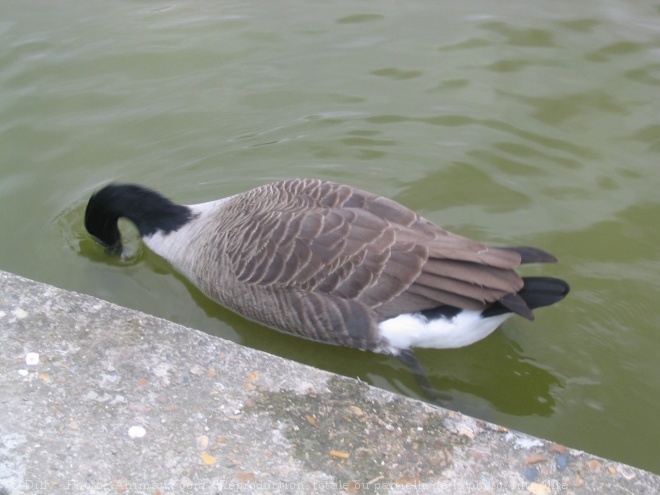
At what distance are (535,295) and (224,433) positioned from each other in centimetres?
186

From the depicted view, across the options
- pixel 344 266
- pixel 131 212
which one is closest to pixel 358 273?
pixel 344 266

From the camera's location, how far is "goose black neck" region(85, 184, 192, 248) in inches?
203

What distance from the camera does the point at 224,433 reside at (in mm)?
2900

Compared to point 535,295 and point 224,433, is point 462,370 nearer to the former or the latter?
point 535,295

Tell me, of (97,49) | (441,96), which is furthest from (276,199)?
(97,49)

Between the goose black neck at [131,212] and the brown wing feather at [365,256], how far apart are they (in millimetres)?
825

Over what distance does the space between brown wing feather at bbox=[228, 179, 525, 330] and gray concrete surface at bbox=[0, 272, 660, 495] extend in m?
1.12

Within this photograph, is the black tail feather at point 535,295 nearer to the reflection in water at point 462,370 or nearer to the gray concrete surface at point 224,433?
the reflection in water at point 462,370

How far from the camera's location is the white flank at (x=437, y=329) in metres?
4.18

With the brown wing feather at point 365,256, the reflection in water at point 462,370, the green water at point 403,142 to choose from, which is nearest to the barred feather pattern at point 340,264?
the brown wing feather at point 365,256

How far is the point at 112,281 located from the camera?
528 cm

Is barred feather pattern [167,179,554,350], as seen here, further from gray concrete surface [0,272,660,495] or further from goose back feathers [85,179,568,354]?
gray concrete surface [0,272,660,495]

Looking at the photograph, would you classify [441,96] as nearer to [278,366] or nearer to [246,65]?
[246,65]

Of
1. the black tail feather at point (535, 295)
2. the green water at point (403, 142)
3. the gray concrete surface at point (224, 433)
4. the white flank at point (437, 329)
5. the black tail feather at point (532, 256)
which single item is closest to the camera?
the gray concrete surface at point (224, 433)
